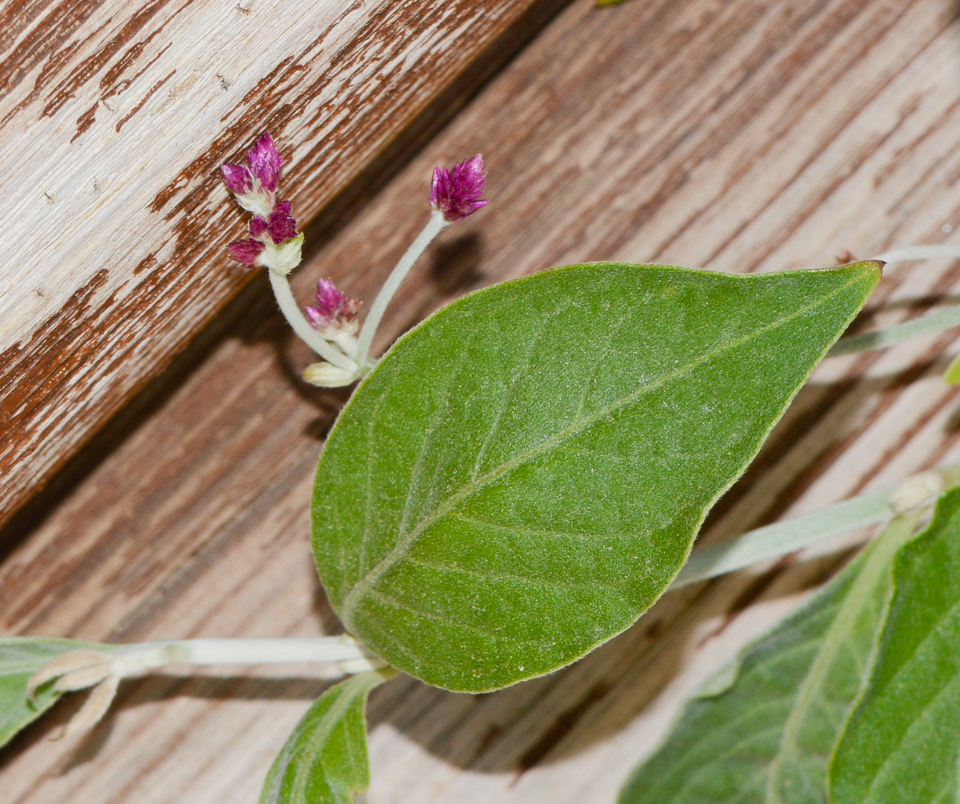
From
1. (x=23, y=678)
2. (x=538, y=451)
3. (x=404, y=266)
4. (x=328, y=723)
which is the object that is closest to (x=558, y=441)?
(x=538, y=451)

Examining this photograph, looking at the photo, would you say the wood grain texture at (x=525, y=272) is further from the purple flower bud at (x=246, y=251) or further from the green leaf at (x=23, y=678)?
the purple flower bud at (x=246, y=251)

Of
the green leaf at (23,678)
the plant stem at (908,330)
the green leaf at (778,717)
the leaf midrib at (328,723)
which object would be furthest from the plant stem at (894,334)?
the green leaf at (23,678)

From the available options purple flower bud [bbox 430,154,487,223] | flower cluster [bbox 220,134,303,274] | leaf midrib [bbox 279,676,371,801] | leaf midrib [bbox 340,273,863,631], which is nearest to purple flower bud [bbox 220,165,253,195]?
flower cluster [bbox 220,134,303,274]

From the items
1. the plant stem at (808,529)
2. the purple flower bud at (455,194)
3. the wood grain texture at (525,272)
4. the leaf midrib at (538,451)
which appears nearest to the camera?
the leaf midrib at (538,451)

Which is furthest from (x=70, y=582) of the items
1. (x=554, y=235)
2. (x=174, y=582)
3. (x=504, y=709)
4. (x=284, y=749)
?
(x=554, y=235)

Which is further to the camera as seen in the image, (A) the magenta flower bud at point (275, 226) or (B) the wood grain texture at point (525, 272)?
(B) the wood grain texture at point (525, 272)

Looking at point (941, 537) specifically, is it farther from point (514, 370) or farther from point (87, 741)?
point (87, 741)
